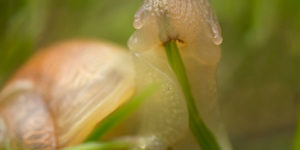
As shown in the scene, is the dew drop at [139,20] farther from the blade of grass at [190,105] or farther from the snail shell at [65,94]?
the snail shell at [65,94]

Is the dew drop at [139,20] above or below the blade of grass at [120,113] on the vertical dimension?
above

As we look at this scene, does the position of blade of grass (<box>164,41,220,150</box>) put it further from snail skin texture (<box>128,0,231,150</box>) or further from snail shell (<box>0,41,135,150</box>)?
snail shell (<box>0,41,135,150</box>)

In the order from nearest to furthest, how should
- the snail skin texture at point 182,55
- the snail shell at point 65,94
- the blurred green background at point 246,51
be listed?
the snail skin texture at point 182,55
the snail shell at point 65,94
the blurred green background at point 246,51

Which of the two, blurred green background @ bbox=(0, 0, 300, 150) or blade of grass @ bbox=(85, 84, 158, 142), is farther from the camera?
blurred green background @ bbox=(0, 0, 300, 150)

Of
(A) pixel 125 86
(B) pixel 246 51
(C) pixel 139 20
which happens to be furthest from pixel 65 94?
(B) pixel 246 51

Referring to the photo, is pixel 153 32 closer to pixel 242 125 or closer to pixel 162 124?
pixel 162 124

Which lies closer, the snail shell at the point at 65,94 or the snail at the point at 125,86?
the snail at the point at 125,86

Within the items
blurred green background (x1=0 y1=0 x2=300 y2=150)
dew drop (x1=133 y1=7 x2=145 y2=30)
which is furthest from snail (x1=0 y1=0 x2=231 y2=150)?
blurred green background (x1=0 y1=0 x2=300 y2=150)

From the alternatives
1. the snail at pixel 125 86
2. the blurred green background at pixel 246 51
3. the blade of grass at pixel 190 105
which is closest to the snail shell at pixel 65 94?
the snail at pixel 125 86

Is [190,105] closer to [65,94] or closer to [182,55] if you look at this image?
[182,55]

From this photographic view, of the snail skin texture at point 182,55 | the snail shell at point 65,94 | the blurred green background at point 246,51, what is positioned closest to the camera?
the snail skin texture at point 182,55

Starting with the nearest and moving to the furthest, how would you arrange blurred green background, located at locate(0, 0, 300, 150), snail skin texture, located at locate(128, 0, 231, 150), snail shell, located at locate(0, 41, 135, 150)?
snail skin texture, located at locate(128, 0, 231, 150) < snail shell, located at locate(0, 41, 135, 150) < blurred green background, located at locate(0, 0, 300, 150)
